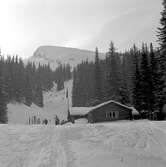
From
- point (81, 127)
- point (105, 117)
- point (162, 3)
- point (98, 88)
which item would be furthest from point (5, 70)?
point (81, 127)

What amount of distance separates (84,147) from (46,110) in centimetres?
8024

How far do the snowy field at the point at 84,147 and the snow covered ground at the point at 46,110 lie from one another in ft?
160

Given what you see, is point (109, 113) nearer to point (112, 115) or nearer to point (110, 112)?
point (110, 112)

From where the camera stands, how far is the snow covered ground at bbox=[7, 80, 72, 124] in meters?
66.0

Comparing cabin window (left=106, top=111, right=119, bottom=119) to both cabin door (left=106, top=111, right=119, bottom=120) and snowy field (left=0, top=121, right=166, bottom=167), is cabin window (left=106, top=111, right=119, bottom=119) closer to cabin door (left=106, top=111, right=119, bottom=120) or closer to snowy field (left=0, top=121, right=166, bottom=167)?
cabin door (left=106, top=111, right=119, bottom=120)

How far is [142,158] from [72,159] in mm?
2837

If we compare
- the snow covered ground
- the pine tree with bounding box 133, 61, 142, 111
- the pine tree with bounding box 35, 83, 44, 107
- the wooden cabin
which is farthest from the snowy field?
Answer: the pine tree with bounding box 35, 83, 44, 107

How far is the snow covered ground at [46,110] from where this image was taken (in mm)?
66000

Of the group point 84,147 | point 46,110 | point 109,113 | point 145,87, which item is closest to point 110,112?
point 109,113

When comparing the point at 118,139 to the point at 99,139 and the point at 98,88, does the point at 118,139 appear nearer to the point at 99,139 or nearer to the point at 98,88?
the point at 99,139

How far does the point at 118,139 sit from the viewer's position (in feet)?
41.5

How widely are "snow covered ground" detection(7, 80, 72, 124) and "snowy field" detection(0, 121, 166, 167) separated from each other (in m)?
48.6

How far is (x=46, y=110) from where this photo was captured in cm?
9050

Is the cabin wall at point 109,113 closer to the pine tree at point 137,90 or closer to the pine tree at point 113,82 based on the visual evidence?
the pine tree at point 137,90
